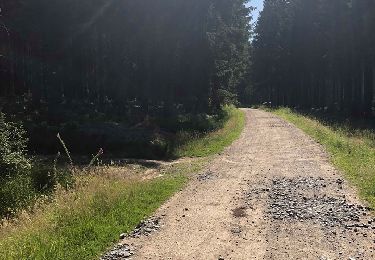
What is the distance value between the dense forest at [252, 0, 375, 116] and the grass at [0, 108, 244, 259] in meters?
29.9

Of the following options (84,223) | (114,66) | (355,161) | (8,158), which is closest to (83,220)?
(84,223)

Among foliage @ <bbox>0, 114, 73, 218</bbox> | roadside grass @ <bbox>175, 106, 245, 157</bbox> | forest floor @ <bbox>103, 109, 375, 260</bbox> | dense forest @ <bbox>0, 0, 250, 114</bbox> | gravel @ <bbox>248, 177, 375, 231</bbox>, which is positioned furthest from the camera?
dense forest @ <bbox>0, 0, 250, 114</bbox>

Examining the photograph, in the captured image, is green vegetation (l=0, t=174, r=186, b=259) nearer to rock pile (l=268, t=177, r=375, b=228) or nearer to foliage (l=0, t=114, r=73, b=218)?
foliage (l=0, t=114, r=73, b=218)

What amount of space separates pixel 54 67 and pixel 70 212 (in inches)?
1272

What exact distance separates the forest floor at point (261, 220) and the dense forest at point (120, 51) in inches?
662

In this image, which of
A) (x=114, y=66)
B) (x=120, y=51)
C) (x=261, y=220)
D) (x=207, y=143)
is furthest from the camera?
(x=114, y=66)

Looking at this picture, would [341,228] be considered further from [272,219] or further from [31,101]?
[31,101]

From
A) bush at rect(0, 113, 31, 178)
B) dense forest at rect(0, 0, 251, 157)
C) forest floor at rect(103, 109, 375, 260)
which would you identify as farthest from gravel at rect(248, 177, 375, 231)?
dense forest at rect(0, 0, 251, 157)

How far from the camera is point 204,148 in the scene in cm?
2078

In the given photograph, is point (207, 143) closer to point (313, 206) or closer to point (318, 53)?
point (313, 206)

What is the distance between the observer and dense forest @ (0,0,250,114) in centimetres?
2845

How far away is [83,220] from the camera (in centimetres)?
804

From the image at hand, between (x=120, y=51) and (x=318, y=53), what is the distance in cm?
2606

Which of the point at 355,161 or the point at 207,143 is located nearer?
the point at 355,161
